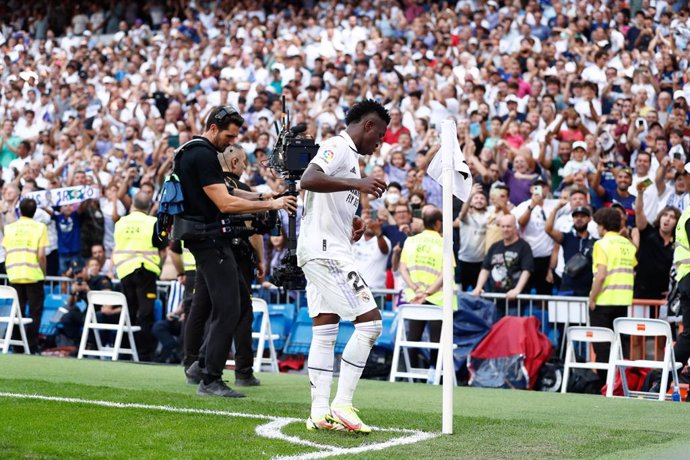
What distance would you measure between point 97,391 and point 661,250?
278 inches

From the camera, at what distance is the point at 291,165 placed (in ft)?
31.0

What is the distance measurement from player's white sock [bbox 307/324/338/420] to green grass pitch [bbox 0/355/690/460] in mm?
250

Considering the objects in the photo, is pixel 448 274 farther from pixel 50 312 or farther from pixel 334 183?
pixel 50 312

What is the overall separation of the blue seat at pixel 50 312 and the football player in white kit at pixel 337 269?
367 inches

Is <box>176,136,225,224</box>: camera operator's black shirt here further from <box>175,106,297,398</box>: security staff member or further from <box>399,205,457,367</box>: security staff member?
<box>399,205,457,367</box>: security staff member

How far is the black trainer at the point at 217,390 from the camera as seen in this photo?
31.3ft

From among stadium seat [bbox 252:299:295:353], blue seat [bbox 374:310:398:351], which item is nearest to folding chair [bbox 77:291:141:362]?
stadium seat [bbox 252:299:295:353]

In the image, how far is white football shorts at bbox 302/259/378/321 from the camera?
768cm

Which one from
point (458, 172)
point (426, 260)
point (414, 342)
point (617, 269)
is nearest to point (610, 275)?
point (617, 269)

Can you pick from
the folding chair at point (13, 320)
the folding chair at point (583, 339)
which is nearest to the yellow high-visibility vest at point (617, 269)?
the folding chair at point (583, 339)

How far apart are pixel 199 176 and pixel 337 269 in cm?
201

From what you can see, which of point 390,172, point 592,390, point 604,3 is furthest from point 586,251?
point 604,3

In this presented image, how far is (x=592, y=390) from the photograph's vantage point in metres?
12.5

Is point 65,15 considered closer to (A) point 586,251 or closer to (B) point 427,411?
(A) point 586,251
